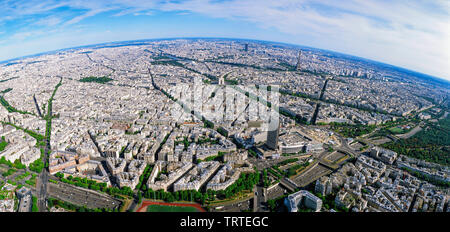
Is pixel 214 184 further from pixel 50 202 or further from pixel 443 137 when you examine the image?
pixel 443 137

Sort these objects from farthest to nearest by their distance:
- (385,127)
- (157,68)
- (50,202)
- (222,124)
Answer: (157,68) < (385,127) < (222,124) < (50,202)

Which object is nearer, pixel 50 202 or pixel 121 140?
pixel 50 202

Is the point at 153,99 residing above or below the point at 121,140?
above

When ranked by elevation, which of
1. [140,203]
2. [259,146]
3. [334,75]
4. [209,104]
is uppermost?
[334,75]

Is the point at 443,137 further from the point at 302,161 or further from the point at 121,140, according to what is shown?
the point at 121,140

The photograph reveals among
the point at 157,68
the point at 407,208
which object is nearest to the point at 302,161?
the point at 407,208

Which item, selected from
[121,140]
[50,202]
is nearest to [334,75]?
[121,140]

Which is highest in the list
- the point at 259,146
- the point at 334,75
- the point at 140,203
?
the point at 334,75

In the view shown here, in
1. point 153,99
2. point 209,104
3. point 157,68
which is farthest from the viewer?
point 157,68

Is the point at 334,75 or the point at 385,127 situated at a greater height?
the point at 334,75
